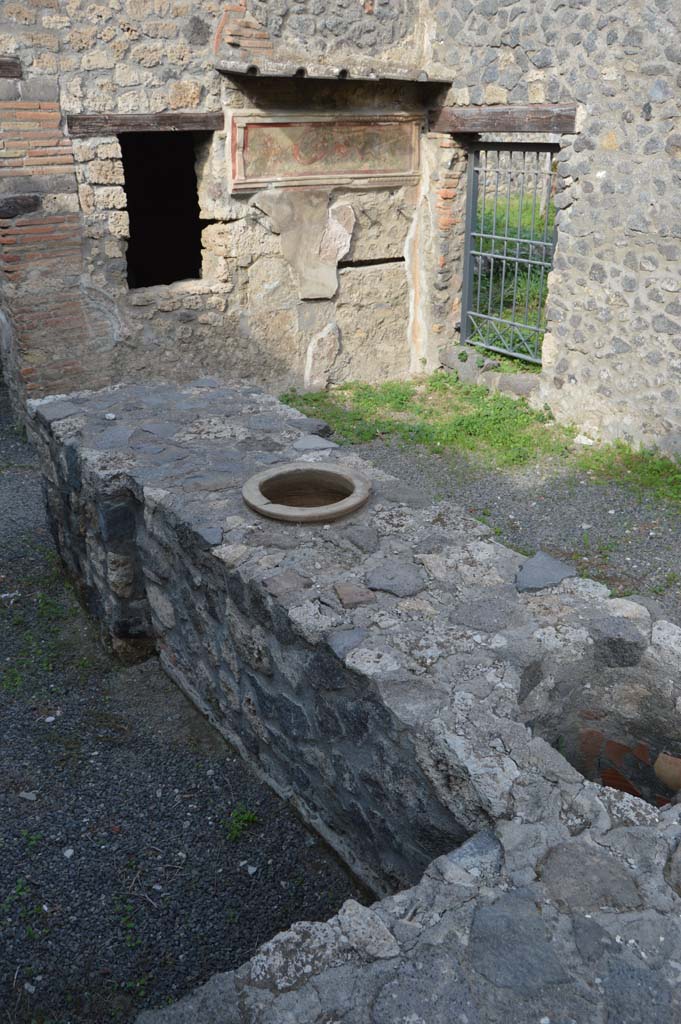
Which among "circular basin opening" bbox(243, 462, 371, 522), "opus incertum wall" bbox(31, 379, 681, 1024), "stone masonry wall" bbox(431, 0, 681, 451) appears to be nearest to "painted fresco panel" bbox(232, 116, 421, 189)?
"stone masonry wall" bbox(431, 0, 681, 451)

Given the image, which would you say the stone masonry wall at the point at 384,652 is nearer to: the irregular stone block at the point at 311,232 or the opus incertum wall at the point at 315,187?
the opus incertum wall at the point at 315,187

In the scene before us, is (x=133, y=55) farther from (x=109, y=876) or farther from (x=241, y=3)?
(x=109, y=876)

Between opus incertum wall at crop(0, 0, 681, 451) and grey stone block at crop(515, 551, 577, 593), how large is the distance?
3.61 meters

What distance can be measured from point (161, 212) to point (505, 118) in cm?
428

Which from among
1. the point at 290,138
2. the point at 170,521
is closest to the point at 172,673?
the point at 170,521

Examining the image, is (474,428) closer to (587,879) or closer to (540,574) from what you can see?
(540,574)

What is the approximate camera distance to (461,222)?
327 inches

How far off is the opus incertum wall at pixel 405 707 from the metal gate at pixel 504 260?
3.76 meters

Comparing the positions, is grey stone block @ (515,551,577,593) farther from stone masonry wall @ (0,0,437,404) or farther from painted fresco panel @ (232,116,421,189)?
painted fresco panel @ (232,116,421,189)

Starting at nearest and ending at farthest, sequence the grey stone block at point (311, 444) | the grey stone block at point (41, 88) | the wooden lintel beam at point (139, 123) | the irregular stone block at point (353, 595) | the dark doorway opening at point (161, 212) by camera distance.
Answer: the irregular stone block at point (353, 595), the grey stone block at point (311, 444), the grey stone block at point (41, 88), the wooden lintel beam at point (139, 123), the dark doorway opening at point (161, 212)

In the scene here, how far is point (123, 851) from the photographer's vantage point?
328cm

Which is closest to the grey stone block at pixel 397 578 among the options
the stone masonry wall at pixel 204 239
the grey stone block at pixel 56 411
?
the grey stone block at pixel 56 411

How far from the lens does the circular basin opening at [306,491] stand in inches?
144

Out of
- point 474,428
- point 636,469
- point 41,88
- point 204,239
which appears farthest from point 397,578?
point 204,239
